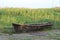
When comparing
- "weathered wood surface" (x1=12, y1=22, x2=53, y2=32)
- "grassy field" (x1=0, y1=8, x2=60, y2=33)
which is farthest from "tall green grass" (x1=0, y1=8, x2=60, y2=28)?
"weathered wood surface" (x1=12, y1=22, x2=53, y2=32)

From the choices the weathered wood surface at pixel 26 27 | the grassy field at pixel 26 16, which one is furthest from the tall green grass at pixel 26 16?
the weathered wood surface at pixel 26 27

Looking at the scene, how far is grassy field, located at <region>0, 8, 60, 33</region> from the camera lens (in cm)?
1477

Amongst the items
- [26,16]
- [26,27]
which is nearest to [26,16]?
[26,16]

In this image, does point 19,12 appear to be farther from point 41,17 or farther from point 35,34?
point 35,34

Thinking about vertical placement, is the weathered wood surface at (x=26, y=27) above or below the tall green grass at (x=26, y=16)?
below

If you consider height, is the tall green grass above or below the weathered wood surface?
above

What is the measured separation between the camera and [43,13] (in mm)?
17062

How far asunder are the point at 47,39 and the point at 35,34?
4.42 feet

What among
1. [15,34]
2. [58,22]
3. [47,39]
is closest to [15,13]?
[58,22]

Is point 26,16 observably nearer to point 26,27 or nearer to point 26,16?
point 26,16

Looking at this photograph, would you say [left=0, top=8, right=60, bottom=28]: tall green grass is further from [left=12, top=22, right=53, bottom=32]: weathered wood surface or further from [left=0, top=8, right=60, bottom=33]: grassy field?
[left=12, top=22, right=53, bottom=32]: weathered wood surface

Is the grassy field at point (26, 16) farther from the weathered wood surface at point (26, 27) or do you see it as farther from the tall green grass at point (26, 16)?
the weathered wood surface at point (26, 27)

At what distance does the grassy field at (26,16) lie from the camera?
14.8 meters

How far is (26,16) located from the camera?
637 inches
